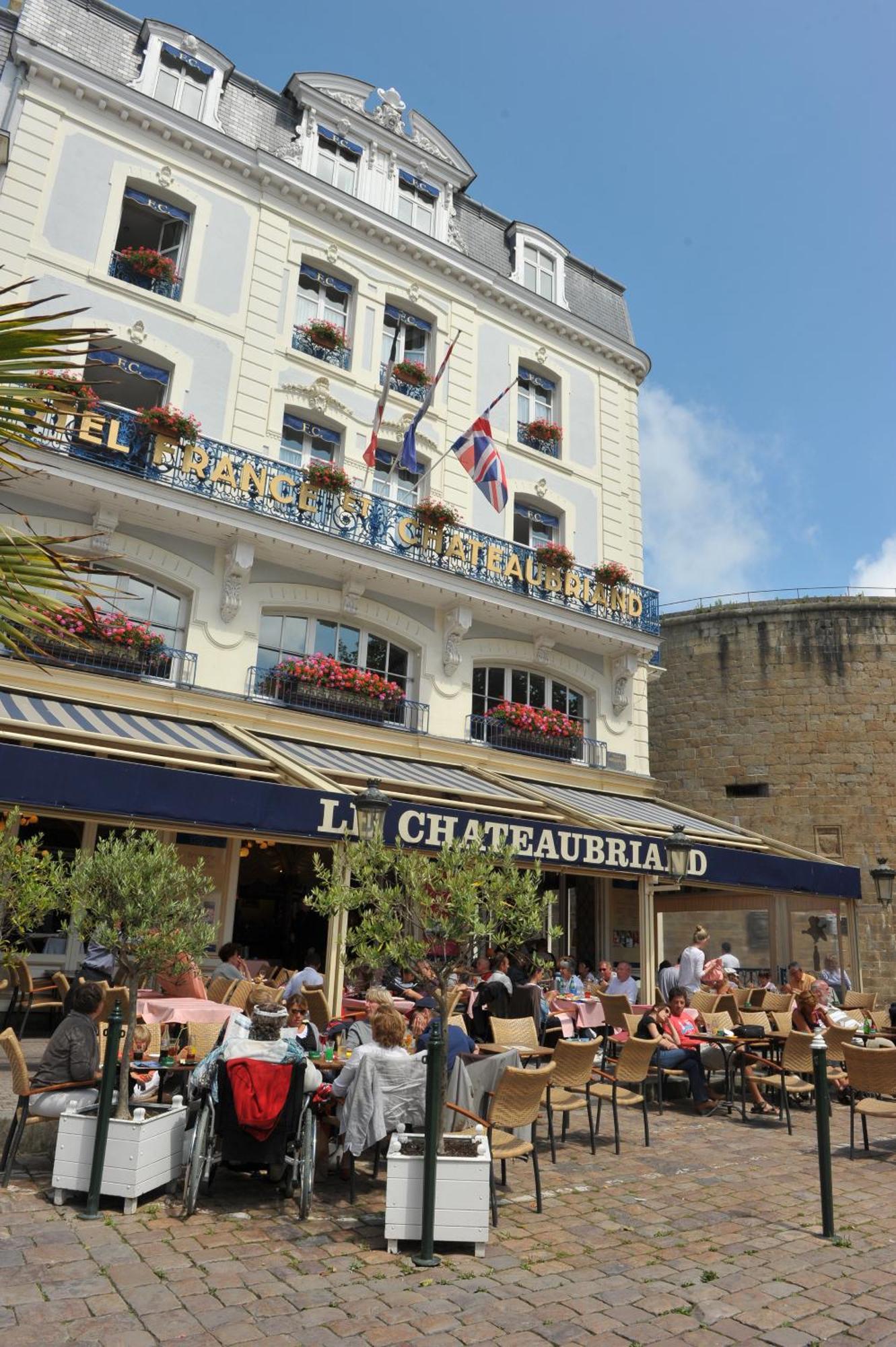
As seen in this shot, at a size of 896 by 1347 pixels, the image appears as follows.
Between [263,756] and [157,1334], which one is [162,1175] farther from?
[263,756]

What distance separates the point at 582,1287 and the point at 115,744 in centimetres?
692

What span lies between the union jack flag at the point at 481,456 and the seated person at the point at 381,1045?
31.7ft

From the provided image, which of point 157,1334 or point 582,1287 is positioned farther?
point 582,1287

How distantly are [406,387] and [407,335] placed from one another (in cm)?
121

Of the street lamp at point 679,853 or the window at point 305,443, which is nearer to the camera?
the street lamp at point 679,853

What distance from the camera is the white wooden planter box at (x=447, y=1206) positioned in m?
4.86

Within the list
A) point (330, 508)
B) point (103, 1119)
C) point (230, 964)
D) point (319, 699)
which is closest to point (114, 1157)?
point (103, 1119)

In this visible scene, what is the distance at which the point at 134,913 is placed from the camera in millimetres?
5578

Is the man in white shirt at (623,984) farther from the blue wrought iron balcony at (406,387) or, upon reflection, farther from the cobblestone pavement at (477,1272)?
the blue wrought iron balcony at (406,387)

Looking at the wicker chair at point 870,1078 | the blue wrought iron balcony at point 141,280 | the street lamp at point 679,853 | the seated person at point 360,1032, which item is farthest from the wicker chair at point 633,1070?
the blue wrought iron balcony at point 141,280

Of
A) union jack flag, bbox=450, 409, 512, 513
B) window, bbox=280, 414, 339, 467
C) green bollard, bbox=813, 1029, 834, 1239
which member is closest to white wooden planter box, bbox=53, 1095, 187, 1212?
green bollard, bbox=813, 1029, 834, 1239

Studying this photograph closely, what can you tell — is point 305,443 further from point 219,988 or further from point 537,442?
point 219,988

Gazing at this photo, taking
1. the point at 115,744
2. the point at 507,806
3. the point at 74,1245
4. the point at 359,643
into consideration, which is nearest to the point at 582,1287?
the point at 74,1245

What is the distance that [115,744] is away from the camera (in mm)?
9633
